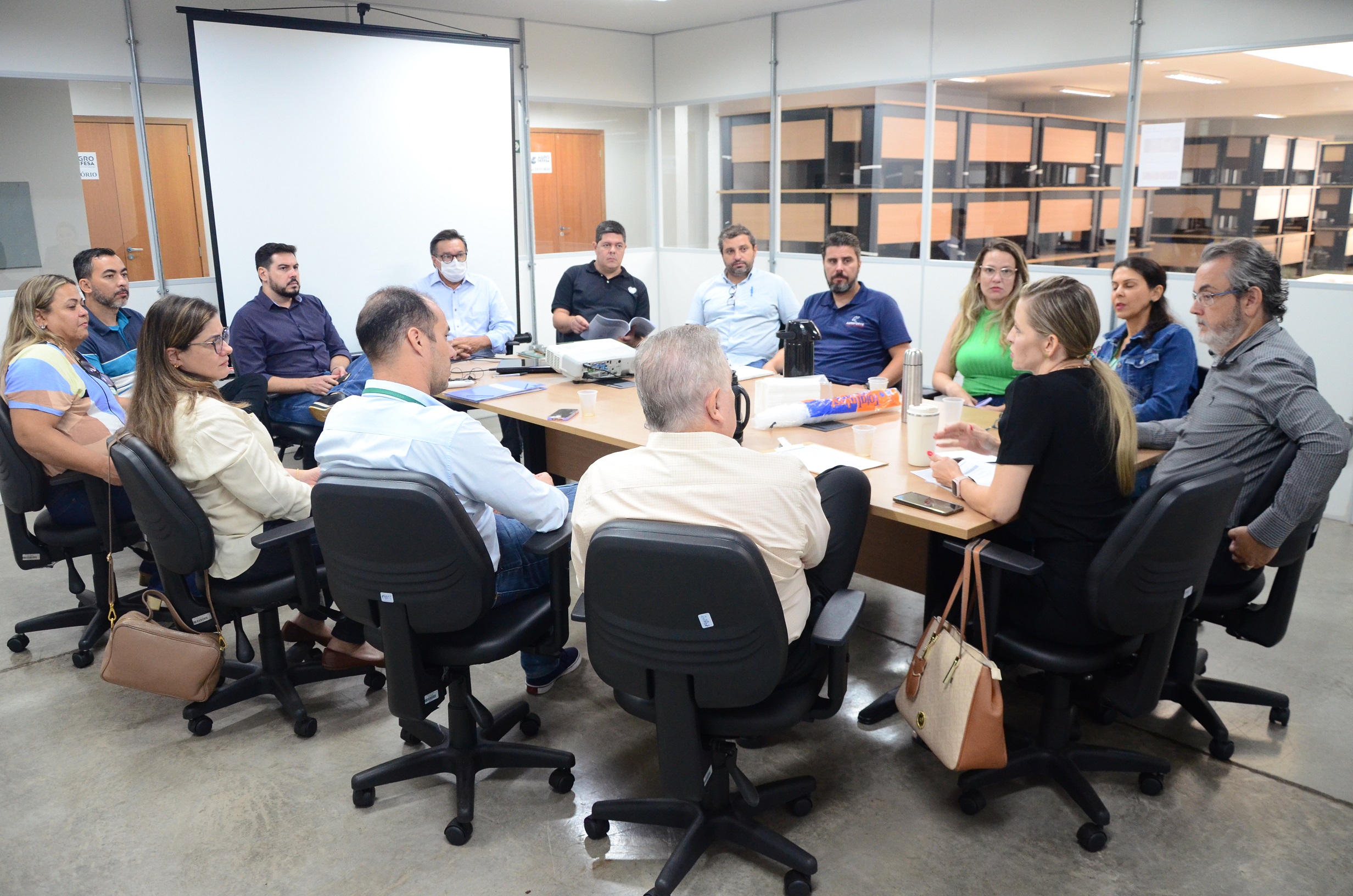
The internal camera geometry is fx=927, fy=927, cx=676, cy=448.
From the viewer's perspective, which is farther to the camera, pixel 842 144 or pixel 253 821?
pixel 842 144

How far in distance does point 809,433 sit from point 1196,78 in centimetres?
333

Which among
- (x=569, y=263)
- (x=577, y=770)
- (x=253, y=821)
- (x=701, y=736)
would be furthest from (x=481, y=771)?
(x=569, y=263)

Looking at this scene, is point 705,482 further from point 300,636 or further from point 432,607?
point 300,636

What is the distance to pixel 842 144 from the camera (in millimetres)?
6426

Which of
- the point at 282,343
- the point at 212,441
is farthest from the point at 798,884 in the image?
the point at 282,343

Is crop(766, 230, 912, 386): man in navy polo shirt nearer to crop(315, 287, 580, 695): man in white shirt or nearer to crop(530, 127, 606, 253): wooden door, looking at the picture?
crop(315, 287, 580, 695): man in white shirt

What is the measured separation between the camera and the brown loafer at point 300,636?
318cm

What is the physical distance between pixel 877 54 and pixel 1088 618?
492cm

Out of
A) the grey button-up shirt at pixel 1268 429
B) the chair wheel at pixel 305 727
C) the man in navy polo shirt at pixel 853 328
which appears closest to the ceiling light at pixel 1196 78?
the man in navy polo shirt at pixel 853 328

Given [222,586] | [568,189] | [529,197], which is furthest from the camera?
[568,189]

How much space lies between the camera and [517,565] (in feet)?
7.89

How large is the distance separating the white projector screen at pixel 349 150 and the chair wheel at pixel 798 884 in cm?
415

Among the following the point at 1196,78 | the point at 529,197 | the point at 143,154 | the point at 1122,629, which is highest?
the point at 1196,78

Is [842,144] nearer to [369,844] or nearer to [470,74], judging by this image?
[470,74]
